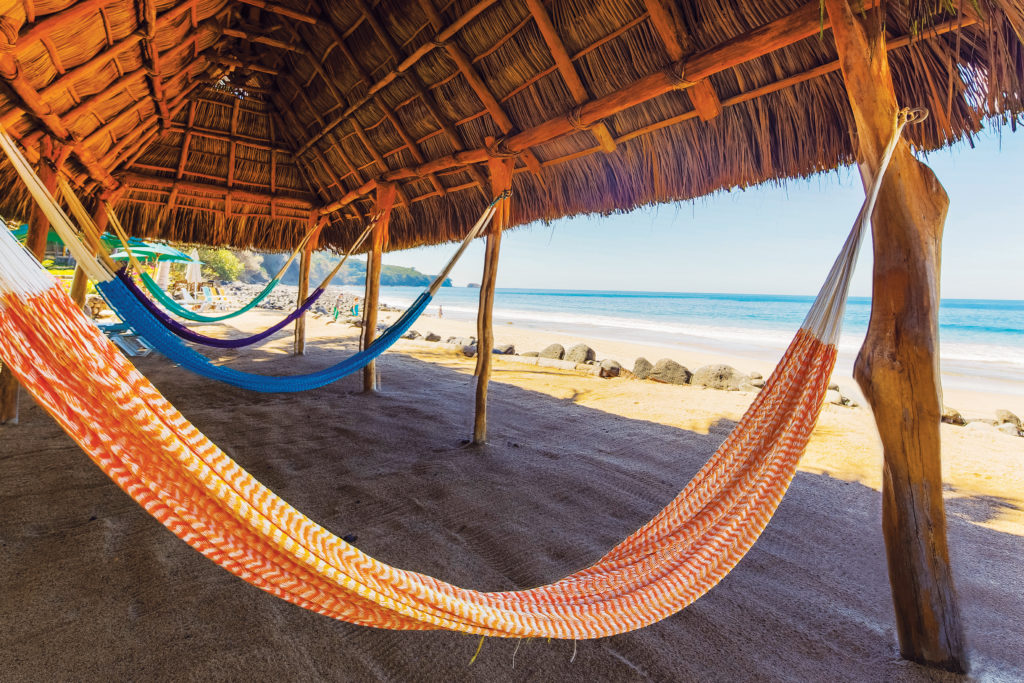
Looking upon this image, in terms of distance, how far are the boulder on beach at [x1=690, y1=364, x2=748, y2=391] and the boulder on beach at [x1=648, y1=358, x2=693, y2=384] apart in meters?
0.09

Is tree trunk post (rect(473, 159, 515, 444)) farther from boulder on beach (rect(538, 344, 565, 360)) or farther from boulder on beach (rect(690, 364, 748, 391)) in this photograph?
boulder on beach (rect(538, 344, 565, 360))

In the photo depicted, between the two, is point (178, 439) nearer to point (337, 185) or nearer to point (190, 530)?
point (190, 530)

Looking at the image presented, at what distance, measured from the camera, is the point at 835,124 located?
164cm

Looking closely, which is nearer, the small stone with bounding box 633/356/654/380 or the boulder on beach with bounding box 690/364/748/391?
the boulder on beach with bounding box 690/364/748/391

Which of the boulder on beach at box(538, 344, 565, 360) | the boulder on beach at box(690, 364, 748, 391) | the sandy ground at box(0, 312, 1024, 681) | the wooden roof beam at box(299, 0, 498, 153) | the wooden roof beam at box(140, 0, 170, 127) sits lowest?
the sandy ground at box(0, 312, 1024, 681)

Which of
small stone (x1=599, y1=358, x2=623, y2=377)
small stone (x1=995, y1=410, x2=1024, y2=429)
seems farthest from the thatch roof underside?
small stone (x1=995, y1=410, x2=1024, y2=429)

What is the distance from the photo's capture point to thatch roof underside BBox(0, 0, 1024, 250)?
1380 millimetres

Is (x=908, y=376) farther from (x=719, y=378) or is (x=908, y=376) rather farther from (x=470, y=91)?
(x=719, y=378)

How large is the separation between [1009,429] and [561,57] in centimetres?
453

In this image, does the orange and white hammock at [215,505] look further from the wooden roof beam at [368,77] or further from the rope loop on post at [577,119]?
the wooden roof beam at [368,77]

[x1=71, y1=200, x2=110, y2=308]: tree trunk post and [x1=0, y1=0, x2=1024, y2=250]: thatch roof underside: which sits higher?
[x1=0, y1=0, x2=1024, y2=250]: thatch roof underside

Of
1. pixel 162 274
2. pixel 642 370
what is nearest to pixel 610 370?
pixel 642 370

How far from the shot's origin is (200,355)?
2232 mm

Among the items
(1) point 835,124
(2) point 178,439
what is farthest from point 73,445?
(1) point 835,124
